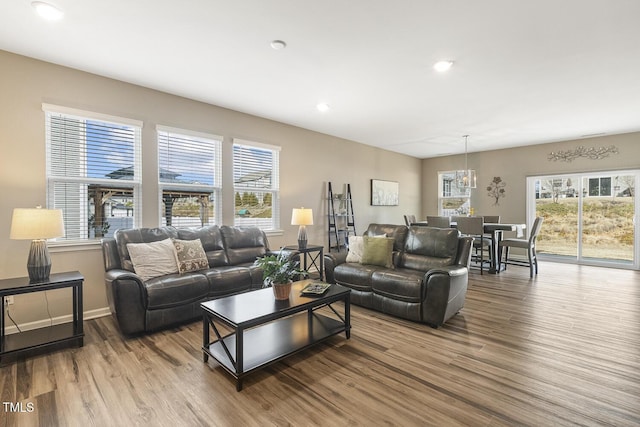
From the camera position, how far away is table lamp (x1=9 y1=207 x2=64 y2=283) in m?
2.49

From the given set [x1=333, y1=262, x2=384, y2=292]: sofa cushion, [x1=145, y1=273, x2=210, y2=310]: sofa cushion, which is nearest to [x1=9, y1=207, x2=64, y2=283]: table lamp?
[x1=145, y1=273, x2=210, y2=310]: sofa cushion

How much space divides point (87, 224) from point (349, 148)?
4.80 metres

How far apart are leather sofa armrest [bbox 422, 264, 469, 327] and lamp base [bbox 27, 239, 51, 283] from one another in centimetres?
354

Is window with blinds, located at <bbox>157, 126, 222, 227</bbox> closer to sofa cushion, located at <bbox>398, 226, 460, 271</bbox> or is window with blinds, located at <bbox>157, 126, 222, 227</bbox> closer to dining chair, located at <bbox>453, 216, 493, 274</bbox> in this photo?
sofa cushion, located at <bbox>398, 226, 460, 271</bbox>

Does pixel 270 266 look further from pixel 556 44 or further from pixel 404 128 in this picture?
pixel 404 128

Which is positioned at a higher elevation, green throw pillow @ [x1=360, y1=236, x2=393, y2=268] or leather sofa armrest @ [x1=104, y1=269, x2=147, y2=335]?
green throw pillow @ [x1=360, y1=236, x2=393, y2=268]

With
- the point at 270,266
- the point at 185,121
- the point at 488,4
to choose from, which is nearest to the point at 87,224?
the point at 185,121

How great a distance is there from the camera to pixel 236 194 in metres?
4.62

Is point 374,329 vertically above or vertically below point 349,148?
below

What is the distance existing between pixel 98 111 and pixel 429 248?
13.9ft

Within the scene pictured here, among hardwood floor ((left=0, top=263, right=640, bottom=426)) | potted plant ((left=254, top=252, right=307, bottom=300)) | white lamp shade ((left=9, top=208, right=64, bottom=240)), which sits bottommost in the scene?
hardwood floor ((left=0, top=263, right=640, bottom=426))

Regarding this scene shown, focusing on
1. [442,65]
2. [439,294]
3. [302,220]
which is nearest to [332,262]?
[302,220]

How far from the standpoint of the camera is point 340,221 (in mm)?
6277

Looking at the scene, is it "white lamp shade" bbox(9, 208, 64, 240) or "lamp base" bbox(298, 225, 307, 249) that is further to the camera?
"lamp base" bbox(298, 225, 307, 249)
